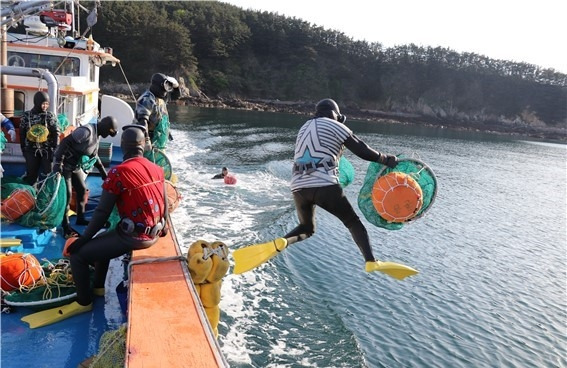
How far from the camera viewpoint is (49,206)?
6449 mm

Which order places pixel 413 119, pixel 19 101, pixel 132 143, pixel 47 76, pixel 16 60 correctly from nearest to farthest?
pixel 132 143 < pixel 47 76 < pixel 19 101 < pixel 16 60 < pixel 413 119

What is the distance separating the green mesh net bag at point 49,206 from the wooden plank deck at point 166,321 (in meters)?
2.31

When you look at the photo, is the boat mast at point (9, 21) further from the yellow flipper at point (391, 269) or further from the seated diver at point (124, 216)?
the yellow flipper at point (391, 269)

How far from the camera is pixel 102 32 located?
206 ft

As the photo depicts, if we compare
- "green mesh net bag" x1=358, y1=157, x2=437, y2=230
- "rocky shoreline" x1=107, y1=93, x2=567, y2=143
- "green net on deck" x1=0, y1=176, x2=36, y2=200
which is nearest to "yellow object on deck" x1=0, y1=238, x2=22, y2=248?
"green net on deck" x1=0, y1=176, x2=36, y2=200

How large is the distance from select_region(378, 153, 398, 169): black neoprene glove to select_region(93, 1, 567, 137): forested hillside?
6364 centimetres

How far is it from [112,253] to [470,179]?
26271mm

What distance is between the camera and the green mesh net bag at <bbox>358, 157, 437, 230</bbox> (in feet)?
17.3

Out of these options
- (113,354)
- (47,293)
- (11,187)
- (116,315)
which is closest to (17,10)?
(11,187)

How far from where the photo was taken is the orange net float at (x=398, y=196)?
17.2 ft

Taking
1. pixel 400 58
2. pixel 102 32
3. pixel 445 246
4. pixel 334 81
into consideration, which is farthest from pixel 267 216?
pixel 400 58

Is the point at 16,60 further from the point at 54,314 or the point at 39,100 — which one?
the point at 54,314

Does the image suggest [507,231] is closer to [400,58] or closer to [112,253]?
[112,253]

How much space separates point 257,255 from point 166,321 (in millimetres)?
1806
